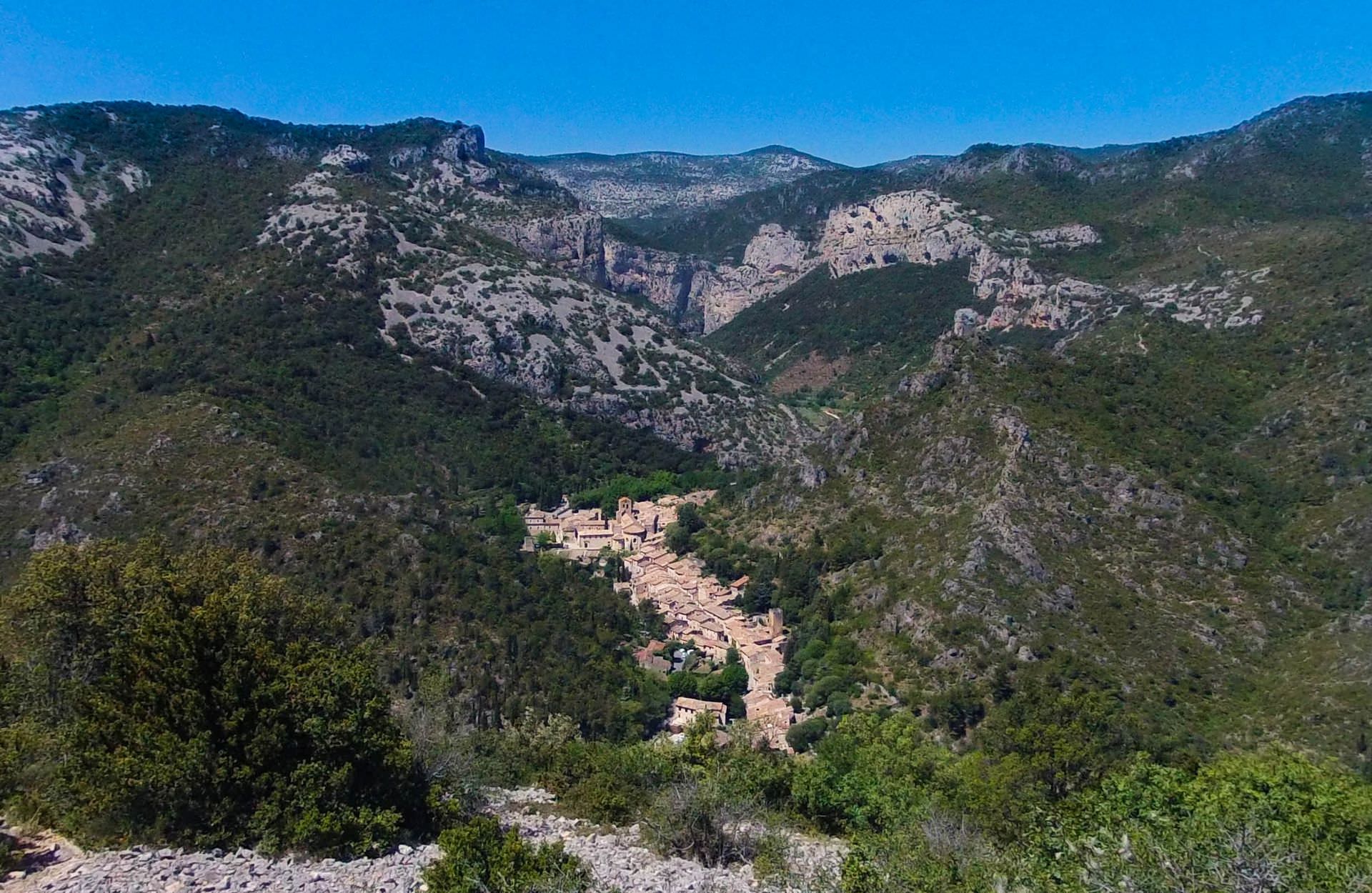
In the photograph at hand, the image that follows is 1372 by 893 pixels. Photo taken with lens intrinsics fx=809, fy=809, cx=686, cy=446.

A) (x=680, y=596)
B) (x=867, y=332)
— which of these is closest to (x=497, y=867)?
(x=680, y=596)

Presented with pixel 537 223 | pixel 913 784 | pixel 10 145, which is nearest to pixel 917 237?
pixel 537 223

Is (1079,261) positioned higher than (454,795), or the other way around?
(1079,261)

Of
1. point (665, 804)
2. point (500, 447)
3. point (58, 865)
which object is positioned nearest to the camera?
point (58, 865)

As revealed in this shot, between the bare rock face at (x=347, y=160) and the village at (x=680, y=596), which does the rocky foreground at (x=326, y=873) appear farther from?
the bare rock face at (x=347, y=160)

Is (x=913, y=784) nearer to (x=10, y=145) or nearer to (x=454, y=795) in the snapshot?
(x=454, y=795)

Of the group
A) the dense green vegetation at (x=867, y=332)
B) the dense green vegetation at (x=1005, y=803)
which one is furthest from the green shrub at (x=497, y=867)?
the dense green vegetation at (x=867, y=332)

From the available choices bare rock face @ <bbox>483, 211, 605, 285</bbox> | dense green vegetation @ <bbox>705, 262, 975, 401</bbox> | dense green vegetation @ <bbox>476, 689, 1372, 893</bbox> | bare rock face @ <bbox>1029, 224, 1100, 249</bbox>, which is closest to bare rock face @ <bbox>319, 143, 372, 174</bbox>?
bare rock face @ <bbox>483, 211, 605, 285</bbox>
